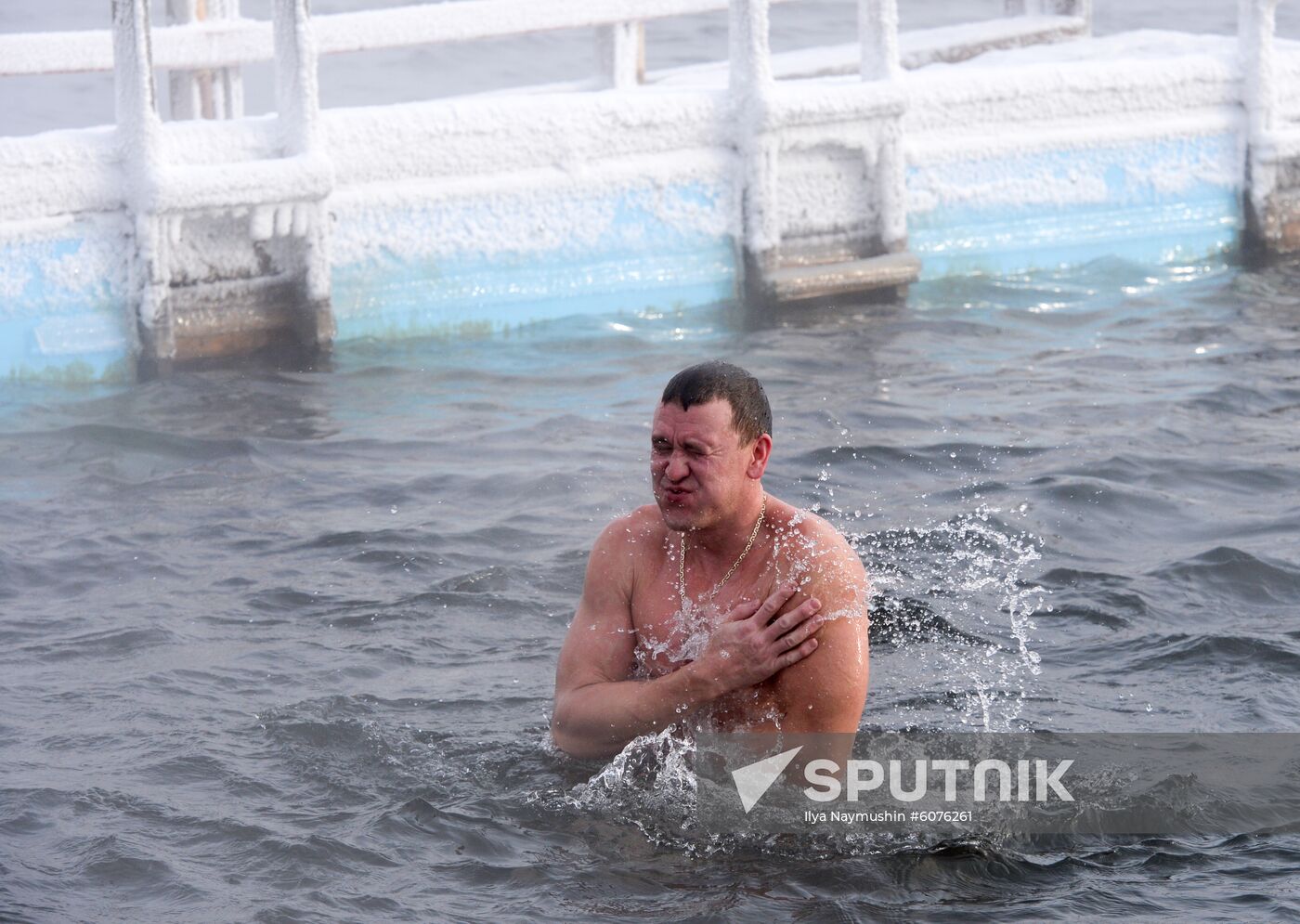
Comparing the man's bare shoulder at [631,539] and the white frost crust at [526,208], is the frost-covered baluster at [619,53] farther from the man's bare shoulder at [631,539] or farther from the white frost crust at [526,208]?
the man's bare shoulder at [631,539]

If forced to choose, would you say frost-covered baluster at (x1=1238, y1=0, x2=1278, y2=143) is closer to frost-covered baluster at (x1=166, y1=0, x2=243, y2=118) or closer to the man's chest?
frost-covered baluster at (x1=166, y1=0, x2=243, y2=118)

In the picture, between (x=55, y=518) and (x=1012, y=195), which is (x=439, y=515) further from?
(x=1012, y=195)

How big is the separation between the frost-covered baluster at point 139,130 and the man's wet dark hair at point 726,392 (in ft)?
19.1

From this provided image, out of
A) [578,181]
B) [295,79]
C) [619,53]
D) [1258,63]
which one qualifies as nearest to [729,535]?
[295,79]

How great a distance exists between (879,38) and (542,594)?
6.10m

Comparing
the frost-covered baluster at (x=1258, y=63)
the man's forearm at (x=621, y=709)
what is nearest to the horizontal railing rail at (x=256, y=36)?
the frost-covered baluster at (x=1258, y=63)

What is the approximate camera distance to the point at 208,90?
12977 mm

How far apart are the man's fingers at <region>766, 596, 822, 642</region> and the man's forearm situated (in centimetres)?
21

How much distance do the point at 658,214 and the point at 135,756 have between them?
6.85 metres

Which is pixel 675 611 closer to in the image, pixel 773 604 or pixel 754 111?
pixel 773 604

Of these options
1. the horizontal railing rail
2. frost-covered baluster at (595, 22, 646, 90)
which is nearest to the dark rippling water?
the horizontal railing rail

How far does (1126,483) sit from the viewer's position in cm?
858

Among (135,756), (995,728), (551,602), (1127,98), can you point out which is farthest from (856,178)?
(135,756)

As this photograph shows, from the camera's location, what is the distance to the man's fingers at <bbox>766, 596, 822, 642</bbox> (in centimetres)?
456
